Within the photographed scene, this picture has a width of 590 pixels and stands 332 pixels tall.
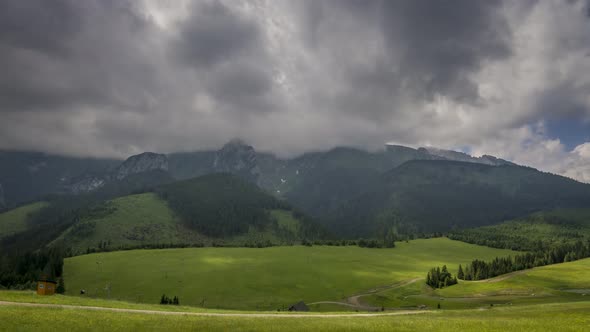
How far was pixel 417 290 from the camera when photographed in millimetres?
149500

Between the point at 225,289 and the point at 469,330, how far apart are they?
393 feet

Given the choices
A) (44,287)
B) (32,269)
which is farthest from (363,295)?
(32,269)

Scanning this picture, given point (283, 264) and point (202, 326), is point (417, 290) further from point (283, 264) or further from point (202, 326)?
point (202, 326)

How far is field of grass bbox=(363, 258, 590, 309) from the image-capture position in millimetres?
113000

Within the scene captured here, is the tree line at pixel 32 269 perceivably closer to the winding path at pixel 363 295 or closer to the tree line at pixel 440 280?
the winding path at pixel 363 295

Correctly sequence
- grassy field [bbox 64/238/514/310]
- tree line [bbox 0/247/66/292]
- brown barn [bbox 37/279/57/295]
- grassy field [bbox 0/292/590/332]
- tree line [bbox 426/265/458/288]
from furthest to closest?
tree line [bbox 426/265/458/288], tree line [bbox 0/247/66/292], grassy field [bbox 64/238/514/310], brown barn [bbox 37/279/57/295], grassy field [bbox 0/292/590/332]

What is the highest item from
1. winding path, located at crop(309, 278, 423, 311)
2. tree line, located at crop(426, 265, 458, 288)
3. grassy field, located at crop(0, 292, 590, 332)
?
grassy field, located at crop(0, 292, 590, 332)

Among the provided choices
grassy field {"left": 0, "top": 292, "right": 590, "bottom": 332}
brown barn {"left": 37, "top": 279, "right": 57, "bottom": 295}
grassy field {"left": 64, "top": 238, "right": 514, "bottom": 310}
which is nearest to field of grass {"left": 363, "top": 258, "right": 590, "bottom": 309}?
grassy field {"left": 64, "top": 238, "right": 514, "bottom": 310}

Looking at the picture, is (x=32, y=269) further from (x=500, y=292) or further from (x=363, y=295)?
(x=500, y=292)

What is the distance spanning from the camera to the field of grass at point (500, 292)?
11300cm

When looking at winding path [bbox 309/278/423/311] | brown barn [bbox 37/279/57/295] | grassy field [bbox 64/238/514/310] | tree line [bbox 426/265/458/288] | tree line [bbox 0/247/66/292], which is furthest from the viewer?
tree line [bbox 426/265/458/288]

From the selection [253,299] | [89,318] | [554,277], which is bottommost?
[253,299]

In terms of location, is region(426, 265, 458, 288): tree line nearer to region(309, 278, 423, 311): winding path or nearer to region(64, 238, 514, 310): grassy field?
region(309, 278, 423, 311): winding path

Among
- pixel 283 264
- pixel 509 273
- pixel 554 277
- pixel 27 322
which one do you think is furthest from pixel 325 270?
pixel 27 322
